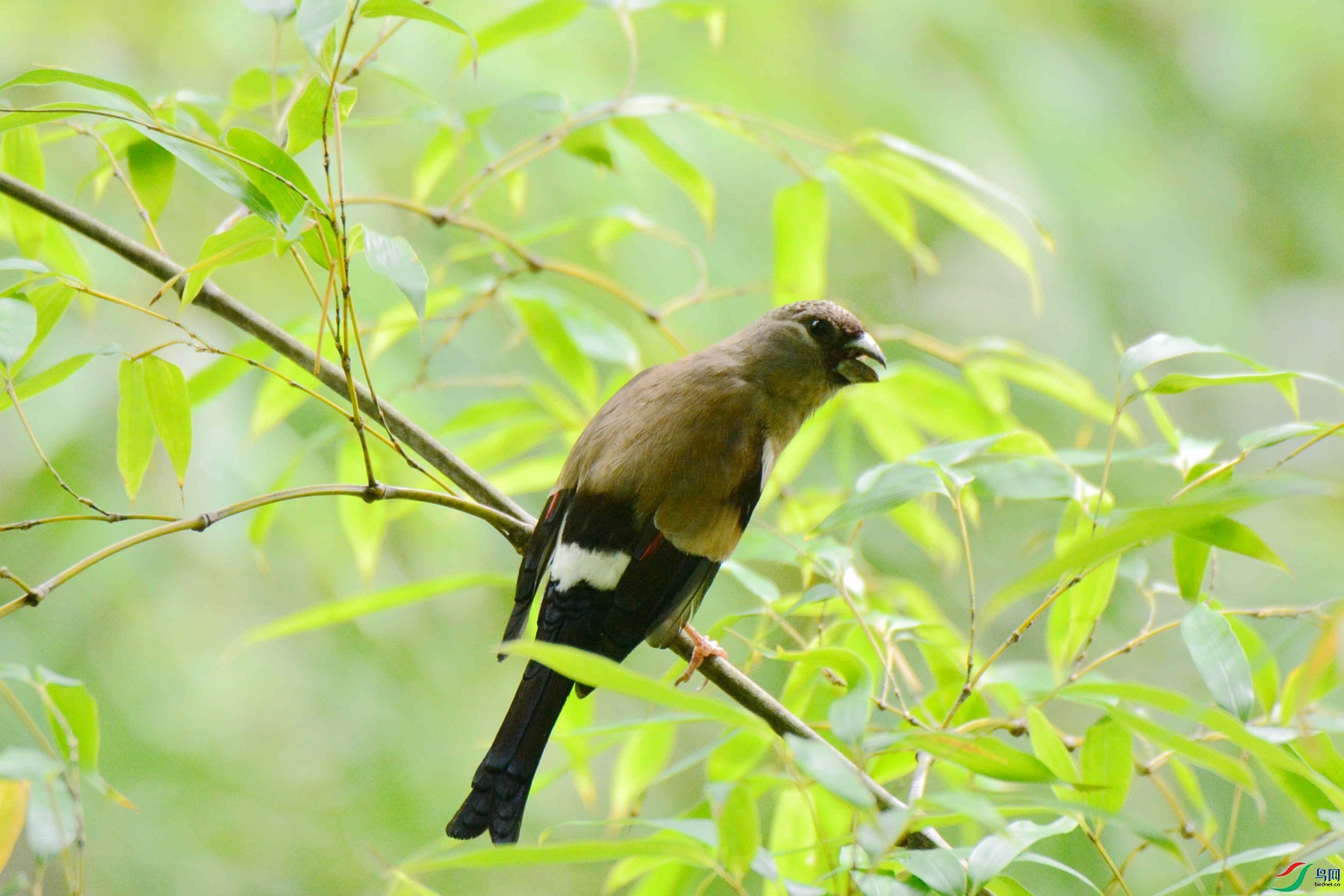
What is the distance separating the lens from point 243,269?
9.14 feet

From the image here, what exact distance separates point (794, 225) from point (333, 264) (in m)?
1.00

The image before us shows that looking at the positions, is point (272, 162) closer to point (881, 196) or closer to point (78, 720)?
point (78, 720)

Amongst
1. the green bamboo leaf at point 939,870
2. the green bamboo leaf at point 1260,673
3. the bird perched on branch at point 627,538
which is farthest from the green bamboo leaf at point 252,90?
the green bamboo leaf at point 1260,673

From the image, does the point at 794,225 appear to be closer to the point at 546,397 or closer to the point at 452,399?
the point at 546,397

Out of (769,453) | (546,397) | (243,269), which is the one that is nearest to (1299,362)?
(769,453)

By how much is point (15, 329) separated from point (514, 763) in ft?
3.01

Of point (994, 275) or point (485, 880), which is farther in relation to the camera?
point (994, 275)

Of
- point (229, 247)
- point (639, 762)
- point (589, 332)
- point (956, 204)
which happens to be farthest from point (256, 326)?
point (956, 204)

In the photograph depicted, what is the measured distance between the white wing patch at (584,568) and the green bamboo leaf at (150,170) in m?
0.80

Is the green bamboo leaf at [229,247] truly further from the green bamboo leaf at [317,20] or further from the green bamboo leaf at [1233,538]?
the green bamboo leaf at [1233,538]

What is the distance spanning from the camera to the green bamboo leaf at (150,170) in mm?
1482

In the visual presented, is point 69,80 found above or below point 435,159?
above

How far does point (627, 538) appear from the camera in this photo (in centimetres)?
183

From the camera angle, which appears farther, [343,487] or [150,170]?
[150,170]
